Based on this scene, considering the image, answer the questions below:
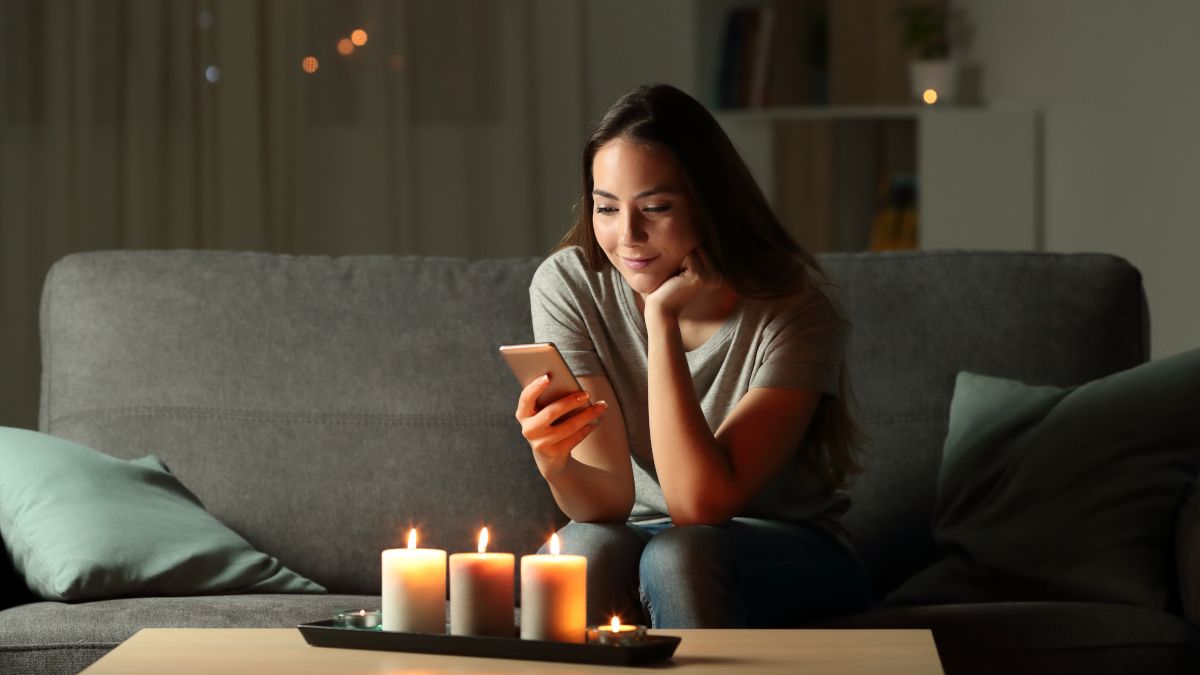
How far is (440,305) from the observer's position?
2344 millimetres

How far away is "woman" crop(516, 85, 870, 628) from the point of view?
5.73 feet

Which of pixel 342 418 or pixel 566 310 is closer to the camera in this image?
pixel 566 310

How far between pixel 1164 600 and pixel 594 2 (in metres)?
2.99

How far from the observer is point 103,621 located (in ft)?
6.13

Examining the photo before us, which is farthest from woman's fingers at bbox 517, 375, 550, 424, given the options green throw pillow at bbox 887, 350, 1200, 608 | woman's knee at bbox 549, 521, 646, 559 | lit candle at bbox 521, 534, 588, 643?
green throw pillow at bbox 887, 350, 1200, 608

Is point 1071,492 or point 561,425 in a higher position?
point 561,425

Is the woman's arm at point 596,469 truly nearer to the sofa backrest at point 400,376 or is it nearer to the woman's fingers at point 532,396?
the woman's fingers at point 532,396

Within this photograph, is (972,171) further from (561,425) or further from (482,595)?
→ (482,595)

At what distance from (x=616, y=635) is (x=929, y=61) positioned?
343 centimetres

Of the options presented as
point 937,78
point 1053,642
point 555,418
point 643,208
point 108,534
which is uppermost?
point 937,78

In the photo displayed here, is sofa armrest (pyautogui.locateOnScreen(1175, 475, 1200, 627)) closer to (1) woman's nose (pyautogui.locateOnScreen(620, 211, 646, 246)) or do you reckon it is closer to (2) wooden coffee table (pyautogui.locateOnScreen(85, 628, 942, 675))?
(2) wooden coffee table (pyautogui.locateOnScreen(85, 628, 942, 675))

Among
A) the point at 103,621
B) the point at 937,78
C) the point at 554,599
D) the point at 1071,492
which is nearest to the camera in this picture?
the point at 554,599

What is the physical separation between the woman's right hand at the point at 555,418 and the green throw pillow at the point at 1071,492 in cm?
67

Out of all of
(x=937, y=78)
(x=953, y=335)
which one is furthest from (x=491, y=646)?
(x=937, y=78)
